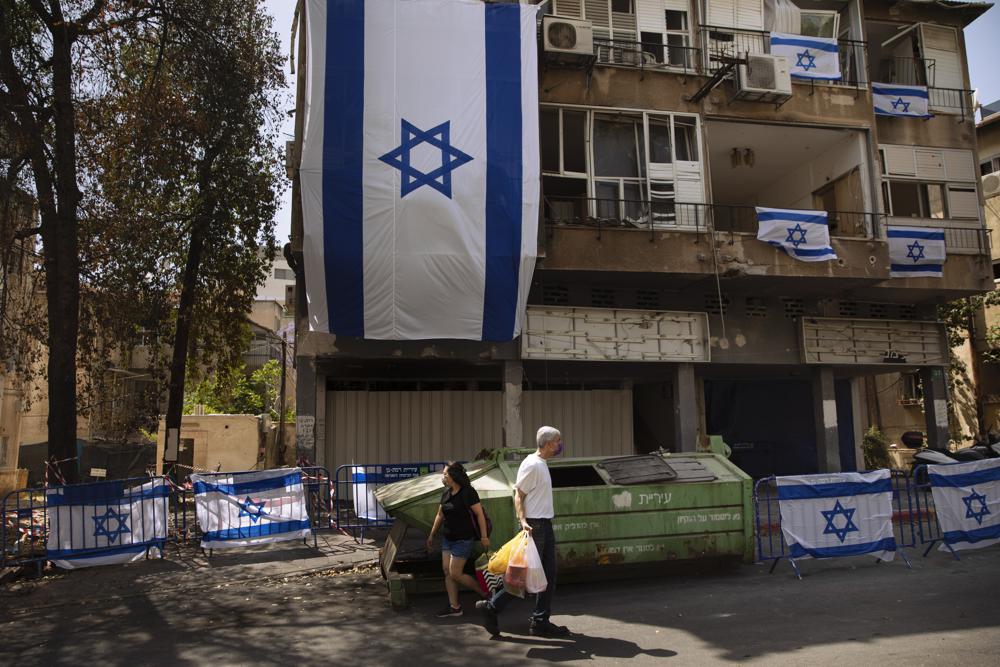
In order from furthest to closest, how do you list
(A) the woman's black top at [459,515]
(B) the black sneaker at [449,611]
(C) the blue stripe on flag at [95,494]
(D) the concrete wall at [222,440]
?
(D) the concrete wall at [222,440], (C) the blue stripe on flag at [95,494], (B) the black sneaker at [449,611], (A) the woman's black top at [459,515]

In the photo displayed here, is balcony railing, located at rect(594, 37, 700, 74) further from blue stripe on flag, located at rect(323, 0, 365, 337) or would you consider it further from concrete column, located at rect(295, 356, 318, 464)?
concrete column, located at rect(295, 356, 318, 464)

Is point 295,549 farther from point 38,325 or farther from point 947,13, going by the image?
point 947,13

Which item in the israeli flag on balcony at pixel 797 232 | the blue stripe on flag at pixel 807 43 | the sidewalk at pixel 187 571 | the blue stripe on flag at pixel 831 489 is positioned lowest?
the sidewalk at pixel 187 571

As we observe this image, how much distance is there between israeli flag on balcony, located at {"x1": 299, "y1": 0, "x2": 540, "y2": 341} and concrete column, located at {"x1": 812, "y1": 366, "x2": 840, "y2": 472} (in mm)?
8191

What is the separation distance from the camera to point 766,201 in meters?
20.2

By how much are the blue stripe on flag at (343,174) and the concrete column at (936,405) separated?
45.7 ft

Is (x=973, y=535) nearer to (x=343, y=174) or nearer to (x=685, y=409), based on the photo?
(x=685, y=409)

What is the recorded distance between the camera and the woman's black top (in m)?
6.46

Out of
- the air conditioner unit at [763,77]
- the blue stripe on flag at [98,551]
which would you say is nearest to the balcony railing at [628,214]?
the air conditioner unit at [763,77]

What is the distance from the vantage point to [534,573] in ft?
18.7

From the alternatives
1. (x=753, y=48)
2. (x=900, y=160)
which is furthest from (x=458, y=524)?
(x=900, y=160)

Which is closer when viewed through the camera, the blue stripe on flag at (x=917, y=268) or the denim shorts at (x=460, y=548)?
the denim shorts at (x=460, y=548)

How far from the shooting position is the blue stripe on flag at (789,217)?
50.1ft

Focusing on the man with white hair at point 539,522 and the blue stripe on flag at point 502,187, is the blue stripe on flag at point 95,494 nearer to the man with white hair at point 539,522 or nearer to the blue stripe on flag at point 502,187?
the man with white hair at point 539,522
